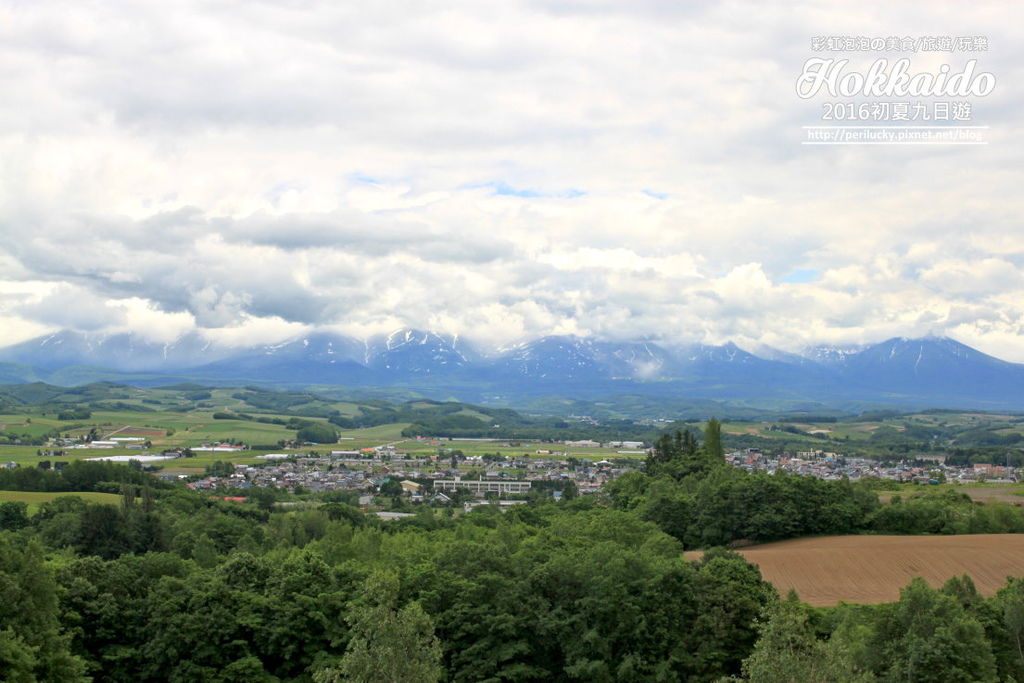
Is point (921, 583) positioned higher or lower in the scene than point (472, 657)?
higher

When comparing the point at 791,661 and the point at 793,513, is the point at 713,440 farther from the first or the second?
the point at 791,661

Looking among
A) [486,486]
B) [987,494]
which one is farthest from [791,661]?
[486,486]

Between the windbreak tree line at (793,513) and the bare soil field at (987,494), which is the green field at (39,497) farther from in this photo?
the bare soil field at (987,494)

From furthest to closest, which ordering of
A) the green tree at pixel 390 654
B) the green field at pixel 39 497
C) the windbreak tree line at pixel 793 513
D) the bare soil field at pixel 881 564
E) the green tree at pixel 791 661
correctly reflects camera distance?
the green field at pixel 39 497
the windbreak tree line at pixel 793 513
the bare soil field at pixel 881 564
the green tree at pixel 390 654
the green tree at pixel 791 661

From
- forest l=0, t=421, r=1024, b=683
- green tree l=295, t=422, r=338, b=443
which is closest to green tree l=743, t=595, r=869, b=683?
forest l=0, t=421, r=1024, b=683

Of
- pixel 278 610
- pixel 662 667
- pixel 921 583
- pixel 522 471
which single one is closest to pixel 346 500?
pixel 522 471

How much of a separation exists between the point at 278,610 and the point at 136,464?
7997 centimetres

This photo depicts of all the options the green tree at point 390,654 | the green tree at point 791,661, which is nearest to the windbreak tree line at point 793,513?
the green tree at point 791,661

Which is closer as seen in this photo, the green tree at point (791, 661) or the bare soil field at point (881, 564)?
the green tree at point (791, 661)

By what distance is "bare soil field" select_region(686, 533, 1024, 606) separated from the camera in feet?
153

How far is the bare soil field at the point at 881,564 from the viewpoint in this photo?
46.5 metres

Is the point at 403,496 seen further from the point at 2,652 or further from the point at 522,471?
the point at 2,652

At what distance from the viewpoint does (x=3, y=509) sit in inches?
2393

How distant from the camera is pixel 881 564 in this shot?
50.9m
